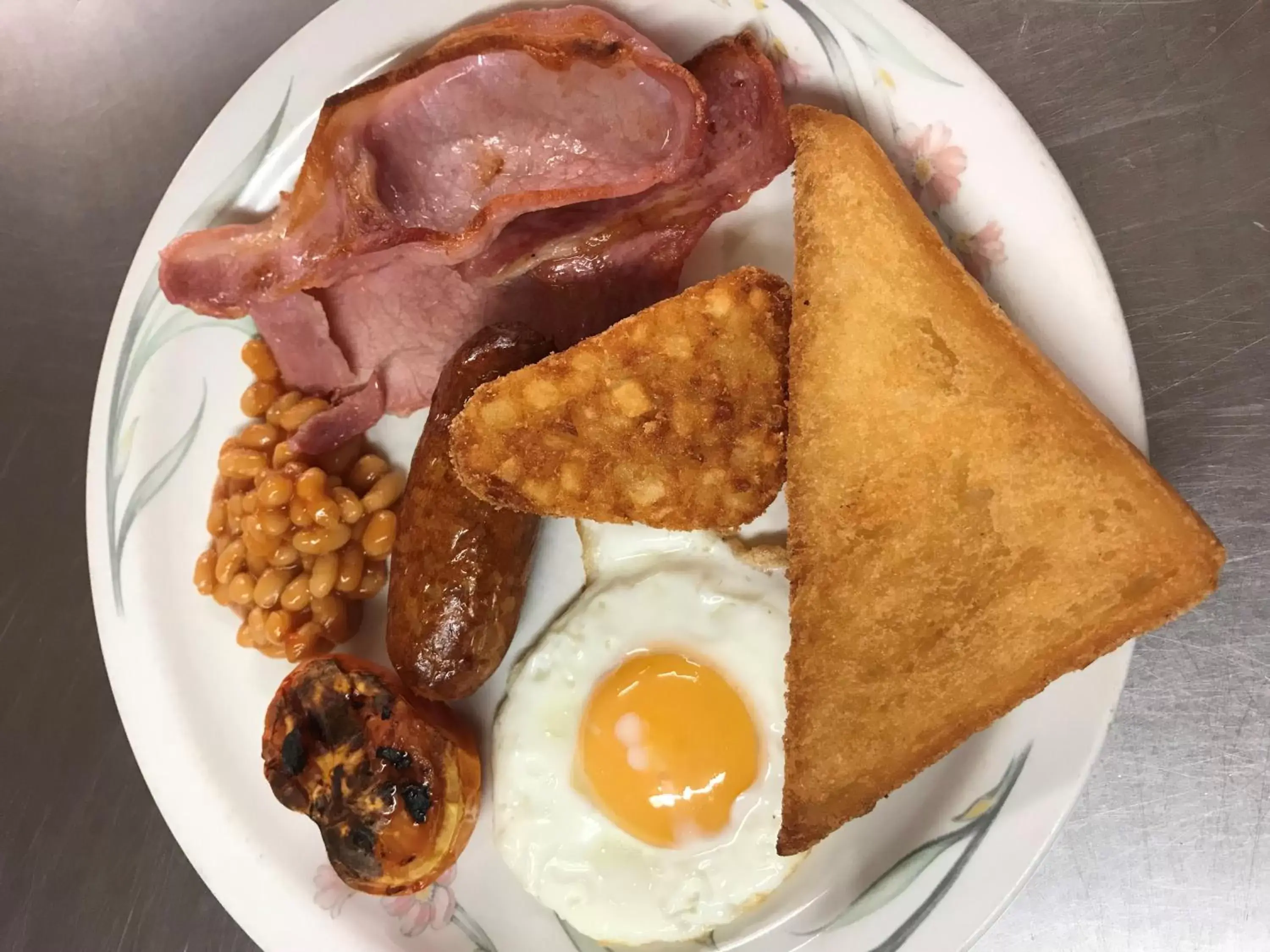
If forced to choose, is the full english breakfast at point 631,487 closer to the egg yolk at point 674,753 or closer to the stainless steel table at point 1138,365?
the egg yolk at point 674,753

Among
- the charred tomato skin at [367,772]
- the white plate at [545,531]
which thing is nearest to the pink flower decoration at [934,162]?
the white plate at [545,531]

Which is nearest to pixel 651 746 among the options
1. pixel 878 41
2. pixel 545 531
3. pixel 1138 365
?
pixel 545 531

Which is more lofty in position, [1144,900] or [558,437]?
[558,437]

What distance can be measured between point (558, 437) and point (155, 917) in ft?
5.15

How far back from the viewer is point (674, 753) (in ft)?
4.80

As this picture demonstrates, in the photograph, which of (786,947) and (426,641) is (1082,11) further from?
(786,947)

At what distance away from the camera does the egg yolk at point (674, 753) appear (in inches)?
57.5

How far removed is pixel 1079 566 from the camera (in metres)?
1.18

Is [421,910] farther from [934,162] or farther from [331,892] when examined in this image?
[934,162]

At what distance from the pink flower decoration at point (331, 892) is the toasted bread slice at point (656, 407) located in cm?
85

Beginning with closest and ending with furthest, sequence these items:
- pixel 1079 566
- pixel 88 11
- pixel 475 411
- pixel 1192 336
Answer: pixel 1079 566, pixel 475 411, pixel 1192 336, pixel 88 11

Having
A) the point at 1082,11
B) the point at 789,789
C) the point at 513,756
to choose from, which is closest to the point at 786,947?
the point at 789,789

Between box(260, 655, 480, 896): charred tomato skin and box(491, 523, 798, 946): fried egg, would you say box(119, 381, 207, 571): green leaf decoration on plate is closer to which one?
box(260, 655, 480, 896): charred tomato skin

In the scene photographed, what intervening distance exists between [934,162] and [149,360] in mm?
1471
